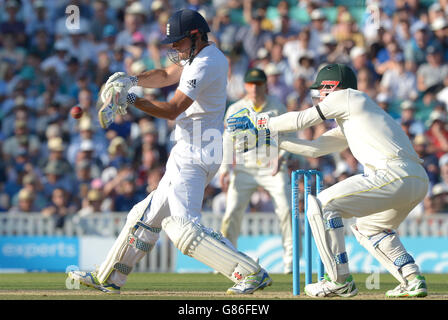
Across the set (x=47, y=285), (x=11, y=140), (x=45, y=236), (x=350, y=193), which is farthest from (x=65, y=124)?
(x=350, y=193)

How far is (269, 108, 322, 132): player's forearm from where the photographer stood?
6.39 metres

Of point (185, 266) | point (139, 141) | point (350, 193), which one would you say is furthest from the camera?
point (139, 141)

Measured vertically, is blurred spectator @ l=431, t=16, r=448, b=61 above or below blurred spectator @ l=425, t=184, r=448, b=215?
above

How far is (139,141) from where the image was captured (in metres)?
13.7

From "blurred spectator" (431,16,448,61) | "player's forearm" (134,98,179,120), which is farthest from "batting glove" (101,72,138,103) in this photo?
"blurred spectator" (431,16,448,61)

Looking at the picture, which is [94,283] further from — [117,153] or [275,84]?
[275,84]

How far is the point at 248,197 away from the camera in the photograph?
411 inches

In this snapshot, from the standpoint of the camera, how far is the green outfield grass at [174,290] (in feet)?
21.5

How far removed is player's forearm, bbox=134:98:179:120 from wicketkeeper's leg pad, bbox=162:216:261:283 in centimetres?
80

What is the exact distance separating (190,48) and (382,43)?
348 inches

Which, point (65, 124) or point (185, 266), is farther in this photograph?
point (65, 124)

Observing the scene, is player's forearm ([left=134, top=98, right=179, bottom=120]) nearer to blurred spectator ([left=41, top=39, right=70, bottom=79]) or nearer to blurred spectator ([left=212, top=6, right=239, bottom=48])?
blurred spectator ([left=212, top=6, right=239, bottom=48])

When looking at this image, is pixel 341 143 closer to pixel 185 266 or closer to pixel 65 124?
pixel 185 266
